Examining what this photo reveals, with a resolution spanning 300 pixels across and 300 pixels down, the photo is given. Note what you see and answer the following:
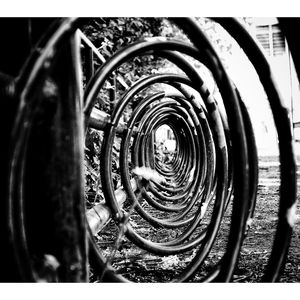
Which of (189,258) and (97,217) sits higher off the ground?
(97,217)

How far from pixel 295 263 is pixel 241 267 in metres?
0.23

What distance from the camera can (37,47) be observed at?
0.47 meters

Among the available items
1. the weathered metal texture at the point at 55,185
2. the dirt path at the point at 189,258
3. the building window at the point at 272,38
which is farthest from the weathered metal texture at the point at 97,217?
the building window at the point at 272,38

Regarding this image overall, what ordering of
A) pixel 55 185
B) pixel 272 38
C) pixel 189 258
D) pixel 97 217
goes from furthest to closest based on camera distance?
1. pixel 189 258
2. pixel 97 217
3. pixel 272 38
4. pixel 55 185

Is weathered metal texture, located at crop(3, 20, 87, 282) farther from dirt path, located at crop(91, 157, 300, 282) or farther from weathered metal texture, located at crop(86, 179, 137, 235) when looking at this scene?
dirt path, located at crop(91, 157, 300, 282)

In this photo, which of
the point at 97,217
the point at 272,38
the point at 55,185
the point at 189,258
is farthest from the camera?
the point at 189,258

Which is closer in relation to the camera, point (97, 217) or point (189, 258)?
point (97, 217)

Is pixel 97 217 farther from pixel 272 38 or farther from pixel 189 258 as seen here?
pixel 272 38

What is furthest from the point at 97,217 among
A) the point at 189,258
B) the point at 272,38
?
the point at 272,38

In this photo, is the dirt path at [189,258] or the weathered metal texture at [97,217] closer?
the weathered metal texture at [97,217]

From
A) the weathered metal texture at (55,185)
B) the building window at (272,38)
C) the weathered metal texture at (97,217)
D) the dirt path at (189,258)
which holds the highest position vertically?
the building window at (272,38)

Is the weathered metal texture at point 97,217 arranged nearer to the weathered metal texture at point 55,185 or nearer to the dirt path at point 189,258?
the dirt path at point 189,258
